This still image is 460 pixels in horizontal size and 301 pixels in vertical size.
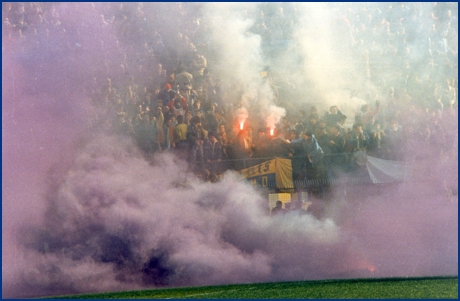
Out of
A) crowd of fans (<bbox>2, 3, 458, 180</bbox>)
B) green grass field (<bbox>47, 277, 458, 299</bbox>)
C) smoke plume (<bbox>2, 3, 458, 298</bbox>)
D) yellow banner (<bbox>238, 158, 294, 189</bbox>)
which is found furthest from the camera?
yellow banner (<bbox>238, 158, 294, 189</bbox>)

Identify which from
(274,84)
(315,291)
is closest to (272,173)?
(274,84)

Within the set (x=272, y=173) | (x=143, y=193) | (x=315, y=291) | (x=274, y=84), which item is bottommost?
(x=315, y=291)

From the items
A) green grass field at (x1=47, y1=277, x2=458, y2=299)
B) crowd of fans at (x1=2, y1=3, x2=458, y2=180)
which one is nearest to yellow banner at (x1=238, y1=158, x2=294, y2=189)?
Result: crowd of fans at (x1=2, y1=3, x2=458, y2=180)

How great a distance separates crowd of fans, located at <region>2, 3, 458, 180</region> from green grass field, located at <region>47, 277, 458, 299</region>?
1.40 m

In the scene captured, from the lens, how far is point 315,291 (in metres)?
6.43

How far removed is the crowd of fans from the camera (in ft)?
21.6

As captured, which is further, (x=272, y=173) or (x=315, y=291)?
(x=272, y=173)

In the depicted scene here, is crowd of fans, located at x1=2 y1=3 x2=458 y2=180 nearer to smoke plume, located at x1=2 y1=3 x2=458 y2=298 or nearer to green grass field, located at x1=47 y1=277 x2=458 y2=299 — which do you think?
smoke plume, located at x1=2 y1=3 x2=458 y2=298

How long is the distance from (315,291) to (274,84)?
2581 mm

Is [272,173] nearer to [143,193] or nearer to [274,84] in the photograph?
[274,84]

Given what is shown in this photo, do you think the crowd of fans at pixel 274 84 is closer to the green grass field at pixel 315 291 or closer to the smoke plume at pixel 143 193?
the smoke plume at pixel 143 193

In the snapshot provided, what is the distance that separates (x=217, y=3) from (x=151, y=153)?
2.05 metres

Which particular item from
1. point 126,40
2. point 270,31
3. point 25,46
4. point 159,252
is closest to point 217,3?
point 270,31

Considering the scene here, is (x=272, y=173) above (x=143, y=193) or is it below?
above
